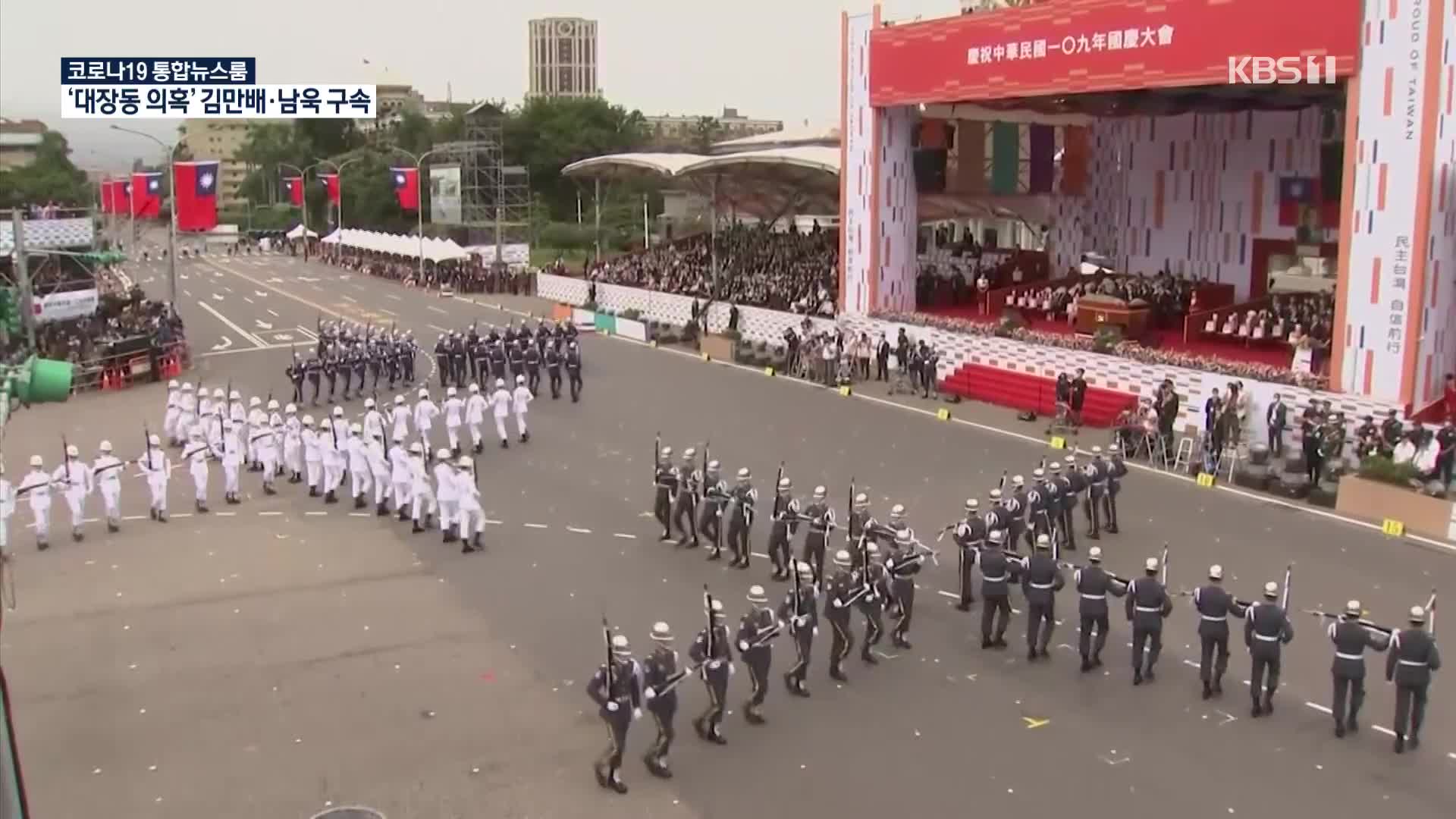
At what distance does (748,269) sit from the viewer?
130ft

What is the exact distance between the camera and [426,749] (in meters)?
10.3

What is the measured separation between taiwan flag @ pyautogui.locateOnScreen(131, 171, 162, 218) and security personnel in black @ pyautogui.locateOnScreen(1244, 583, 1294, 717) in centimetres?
3699

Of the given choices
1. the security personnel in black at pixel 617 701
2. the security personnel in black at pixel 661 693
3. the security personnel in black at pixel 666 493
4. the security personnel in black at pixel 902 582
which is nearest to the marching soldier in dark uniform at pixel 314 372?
the security personnel in black at pixel 666 493

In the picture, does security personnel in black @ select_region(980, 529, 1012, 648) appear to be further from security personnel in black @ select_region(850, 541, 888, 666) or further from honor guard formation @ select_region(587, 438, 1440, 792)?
security personnel in black @ select_region(850, 541, 888, 666)

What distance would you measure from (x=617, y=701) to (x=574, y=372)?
17502 millimetres

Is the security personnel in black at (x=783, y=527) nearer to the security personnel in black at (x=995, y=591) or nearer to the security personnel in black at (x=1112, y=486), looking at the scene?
the security personnel in black at (x=995, y=591)

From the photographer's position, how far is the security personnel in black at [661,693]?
31.7 feet

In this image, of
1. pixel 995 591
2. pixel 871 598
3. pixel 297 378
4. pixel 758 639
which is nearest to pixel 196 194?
pixel 297 378

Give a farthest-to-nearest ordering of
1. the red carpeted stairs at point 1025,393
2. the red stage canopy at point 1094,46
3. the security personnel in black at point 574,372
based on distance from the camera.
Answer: the security personnel in black at point 574,372, the red carpeted stairs at point 1025,393, the red stage canopy at point 1094,46

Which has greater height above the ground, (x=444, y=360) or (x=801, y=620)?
(x=444, y=360)

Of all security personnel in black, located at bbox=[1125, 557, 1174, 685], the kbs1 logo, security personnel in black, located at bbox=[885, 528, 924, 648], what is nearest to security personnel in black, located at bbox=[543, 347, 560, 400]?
the kbs1 logo

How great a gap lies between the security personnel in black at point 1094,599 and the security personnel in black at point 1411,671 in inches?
89.6

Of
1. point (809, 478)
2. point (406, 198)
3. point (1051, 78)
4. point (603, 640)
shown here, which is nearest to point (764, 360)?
point (1051, 78)

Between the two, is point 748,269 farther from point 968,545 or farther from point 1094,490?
point 968,545
